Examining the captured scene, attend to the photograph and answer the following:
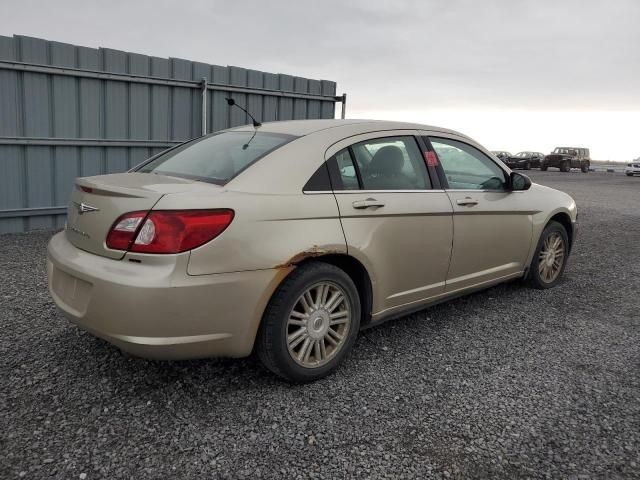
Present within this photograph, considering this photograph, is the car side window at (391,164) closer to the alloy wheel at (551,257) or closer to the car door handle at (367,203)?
the car door handle at (367,203)

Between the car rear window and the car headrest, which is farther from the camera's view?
the car headrest

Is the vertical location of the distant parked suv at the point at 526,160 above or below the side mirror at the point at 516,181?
above

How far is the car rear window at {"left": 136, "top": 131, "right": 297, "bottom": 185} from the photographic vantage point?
327 cm

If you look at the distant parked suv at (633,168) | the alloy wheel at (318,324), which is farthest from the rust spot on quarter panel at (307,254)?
the distant parked suv at (633,168)

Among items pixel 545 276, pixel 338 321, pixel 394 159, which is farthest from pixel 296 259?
pixel 545 276

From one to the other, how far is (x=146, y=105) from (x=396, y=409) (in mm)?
7116

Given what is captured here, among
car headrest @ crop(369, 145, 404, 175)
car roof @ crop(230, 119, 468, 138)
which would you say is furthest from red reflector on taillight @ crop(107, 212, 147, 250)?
car headrest @ crop(369, 145, 404, 175)

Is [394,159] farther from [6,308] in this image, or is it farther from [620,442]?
[6,308]

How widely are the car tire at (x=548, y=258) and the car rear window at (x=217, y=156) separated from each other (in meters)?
2.93

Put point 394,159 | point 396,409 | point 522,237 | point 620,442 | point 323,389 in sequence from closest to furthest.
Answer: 1. point 620,442
2. point 396,409
3. point 323,389
4. point 394,159
5. point 522,237

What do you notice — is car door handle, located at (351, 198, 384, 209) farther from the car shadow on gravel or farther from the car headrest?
the car shadow on gravel

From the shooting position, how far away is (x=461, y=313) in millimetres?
4691

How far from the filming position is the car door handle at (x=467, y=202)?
4127 mm

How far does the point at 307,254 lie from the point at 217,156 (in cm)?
96
